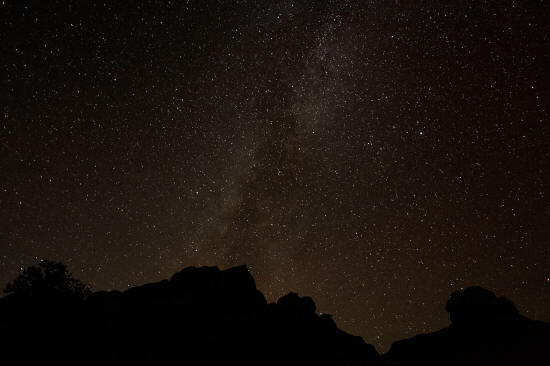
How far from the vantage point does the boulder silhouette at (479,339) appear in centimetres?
4056

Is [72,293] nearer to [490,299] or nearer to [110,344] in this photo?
[110,344]

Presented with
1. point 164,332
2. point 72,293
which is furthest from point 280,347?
point 72,293

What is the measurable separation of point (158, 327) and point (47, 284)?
969cm

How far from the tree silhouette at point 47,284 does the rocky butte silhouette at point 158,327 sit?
18.6 inches

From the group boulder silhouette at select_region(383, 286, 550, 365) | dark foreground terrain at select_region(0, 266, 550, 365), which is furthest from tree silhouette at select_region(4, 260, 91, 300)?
boulder silhouette at select_region(383, 286, 550, 365)

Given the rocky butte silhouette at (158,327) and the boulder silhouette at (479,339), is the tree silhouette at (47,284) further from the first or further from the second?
the boulder silhouette at (479,339)

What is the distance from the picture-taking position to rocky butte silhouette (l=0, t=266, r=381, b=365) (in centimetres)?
2331

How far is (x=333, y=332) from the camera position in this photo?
44.9 m

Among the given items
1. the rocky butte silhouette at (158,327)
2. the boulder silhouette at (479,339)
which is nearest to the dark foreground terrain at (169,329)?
the rocky butte silhouette at (158,327)

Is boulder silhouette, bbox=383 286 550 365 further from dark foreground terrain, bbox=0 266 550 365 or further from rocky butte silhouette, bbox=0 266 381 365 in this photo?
rocky butte silhouette, bbox=0 266 381 365

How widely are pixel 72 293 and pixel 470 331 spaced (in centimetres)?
4930

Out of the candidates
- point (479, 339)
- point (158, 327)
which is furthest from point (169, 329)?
point (479, 339)

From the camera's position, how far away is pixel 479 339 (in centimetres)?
4575

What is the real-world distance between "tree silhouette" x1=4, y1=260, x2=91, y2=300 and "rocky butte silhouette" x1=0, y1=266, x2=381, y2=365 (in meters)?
0.47
